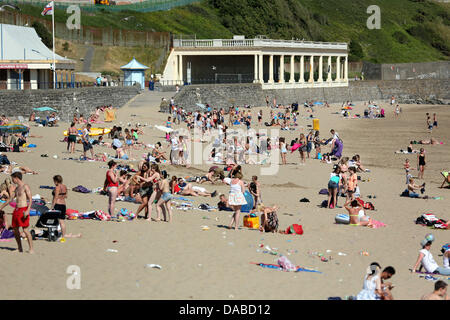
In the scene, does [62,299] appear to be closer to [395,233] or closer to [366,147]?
[395,233]

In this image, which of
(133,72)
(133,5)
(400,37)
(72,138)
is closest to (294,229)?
(72,138)

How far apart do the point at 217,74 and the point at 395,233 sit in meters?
44.4

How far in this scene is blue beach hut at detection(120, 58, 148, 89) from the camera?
48.2m

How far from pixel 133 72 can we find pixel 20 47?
8556 millimetres

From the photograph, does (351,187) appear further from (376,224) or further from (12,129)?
(12,129)

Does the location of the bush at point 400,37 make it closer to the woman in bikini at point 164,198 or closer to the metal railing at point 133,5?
the metal railing at point 133,5

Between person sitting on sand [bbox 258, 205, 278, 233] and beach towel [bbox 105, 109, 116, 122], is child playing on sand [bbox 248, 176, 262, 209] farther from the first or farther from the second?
beach towel [bbox 105, 109, 116, 122]

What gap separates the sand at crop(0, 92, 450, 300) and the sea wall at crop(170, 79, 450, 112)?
2260 cm

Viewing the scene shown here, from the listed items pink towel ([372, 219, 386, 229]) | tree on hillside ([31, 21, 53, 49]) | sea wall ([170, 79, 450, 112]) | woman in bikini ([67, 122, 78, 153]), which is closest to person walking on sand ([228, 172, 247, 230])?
pink towel ([372, 219, 386, 229])

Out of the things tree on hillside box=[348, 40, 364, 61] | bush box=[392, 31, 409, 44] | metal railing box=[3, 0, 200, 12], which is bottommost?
tree on hillside box=[348, 40, 364, 61]

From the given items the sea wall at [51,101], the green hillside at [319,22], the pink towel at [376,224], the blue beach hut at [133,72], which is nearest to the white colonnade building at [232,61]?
the blue beach hut at [133,72]

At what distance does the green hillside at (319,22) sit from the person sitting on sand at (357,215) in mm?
53114

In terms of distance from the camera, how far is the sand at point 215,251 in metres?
10.8

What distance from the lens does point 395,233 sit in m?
15.5
